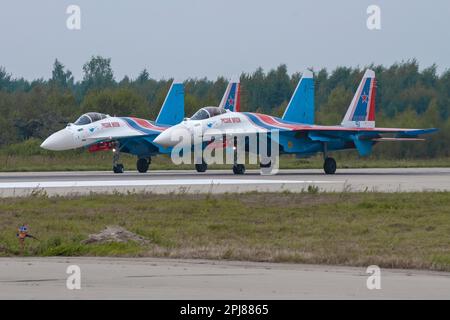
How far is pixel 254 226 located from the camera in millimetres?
18422

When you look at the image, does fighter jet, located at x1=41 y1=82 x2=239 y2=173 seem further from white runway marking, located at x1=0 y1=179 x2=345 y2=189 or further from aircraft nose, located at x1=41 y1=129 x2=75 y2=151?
white runway marking, located at x1=0 y1=179 x2=345 y2=189

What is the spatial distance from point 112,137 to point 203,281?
28519 millimetres

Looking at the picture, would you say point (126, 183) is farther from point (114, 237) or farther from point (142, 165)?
point (114, 237)

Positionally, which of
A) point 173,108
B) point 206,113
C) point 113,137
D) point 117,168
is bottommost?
point 117,168

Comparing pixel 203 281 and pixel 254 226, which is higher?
pixel 203 281

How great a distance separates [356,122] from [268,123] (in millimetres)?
4826

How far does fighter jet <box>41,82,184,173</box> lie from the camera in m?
39.7

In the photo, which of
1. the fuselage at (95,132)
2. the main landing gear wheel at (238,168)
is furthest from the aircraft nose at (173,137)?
the fuselage at (95,132)

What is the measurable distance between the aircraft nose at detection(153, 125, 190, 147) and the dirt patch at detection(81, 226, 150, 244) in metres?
21.4

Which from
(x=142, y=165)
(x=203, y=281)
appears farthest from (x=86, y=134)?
(x=203, y=281)

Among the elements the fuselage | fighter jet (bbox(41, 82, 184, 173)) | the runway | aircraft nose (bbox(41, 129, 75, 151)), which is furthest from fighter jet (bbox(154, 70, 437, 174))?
the runway

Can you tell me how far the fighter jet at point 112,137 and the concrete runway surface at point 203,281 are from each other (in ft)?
84.5

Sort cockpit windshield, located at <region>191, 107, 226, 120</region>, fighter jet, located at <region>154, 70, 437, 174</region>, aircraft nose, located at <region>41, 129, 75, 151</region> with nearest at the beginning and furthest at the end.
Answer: fighter jet, located at <region>154, 70, 437, 174</region> < cockpit windshield, located at <region>191, 107, 226, 120</region> < aircraft nose, located at <region>41, 129, 75, 151</region>

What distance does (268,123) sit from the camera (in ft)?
128
